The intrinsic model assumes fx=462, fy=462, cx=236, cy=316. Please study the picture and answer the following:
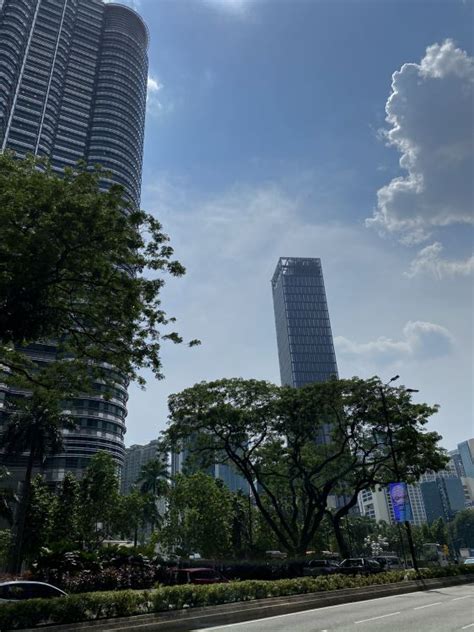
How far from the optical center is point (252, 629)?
516 inches

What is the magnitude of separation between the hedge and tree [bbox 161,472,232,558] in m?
30.0

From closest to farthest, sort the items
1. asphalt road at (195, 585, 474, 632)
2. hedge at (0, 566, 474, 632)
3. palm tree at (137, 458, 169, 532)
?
hedge at (0, 566, 474, 632)
asphalt road at (195, 585, 474, 632)
palm tree at (137, 458, 169, 532)

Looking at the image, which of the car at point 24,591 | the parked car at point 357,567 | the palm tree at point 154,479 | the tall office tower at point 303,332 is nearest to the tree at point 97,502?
the palm tree at point 154,479

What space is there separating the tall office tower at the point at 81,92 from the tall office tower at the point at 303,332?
84.7 meters

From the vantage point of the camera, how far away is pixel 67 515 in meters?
46.0

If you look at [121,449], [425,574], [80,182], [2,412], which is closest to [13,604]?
[80,182]

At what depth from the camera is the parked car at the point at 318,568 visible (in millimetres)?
33250

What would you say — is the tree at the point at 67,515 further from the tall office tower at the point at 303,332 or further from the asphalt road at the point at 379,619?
the tall office tower at the point at 303,332

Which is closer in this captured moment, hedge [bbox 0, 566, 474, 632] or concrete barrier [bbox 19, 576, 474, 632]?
hedge [bbox 0, 566, 474, 632]

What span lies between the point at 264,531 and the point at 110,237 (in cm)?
5487

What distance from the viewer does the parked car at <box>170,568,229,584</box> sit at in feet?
77.7

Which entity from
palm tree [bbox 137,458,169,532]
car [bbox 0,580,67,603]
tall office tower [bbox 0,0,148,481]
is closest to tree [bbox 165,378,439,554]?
car [bbox 0,580,67,603]

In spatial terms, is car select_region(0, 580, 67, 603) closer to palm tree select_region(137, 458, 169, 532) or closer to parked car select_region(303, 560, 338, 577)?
parked car select_region(303, 560, 338, 577)

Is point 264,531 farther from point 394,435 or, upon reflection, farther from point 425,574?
point 425,574
